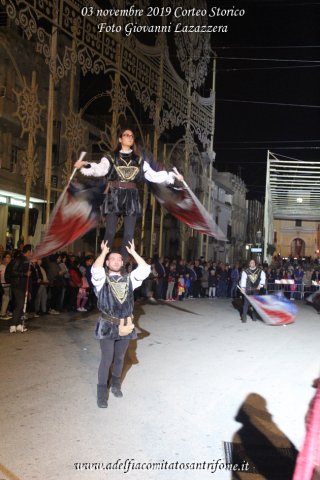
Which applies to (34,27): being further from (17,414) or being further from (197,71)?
(197,71)

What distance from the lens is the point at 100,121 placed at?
28250 millimetres

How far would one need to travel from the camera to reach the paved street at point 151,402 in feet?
14.9

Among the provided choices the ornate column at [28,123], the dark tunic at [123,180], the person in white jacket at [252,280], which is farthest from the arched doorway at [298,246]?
the dark tunic at [123,180]

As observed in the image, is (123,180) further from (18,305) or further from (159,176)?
(18,305)

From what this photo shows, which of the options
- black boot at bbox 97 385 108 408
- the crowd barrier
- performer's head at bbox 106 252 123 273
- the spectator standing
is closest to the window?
the spectator standing

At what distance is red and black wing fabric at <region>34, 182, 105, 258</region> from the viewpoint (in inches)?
254

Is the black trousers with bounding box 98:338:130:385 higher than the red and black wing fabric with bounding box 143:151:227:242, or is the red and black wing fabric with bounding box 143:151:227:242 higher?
the red and black wing fabric with bounding box 143:151:227:242

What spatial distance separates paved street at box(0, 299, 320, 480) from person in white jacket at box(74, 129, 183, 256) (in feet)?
6.76

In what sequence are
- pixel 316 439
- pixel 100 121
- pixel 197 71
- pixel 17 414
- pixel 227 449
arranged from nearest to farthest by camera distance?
1. pixel 316 439
2. pixel 227 449
3. pixel 17 414
4. pixel 197 71
5. pixel 100 121

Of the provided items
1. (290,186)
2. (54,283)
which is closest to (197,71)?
(290,186)

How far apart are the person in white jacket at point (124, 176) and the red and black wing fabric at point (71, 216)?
0.53 feet

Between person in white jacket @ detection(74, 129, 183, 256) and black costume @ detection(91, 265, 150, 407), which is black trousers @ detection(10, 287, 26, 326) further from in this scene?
black costume @ detection(91, 265, 150, 407)

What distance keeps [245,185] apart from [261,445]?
68350 millimetres

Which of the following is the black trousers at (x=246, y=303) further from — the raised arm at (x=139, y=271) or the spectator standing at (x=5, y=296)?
the raised arm at (x=139, y=271)
